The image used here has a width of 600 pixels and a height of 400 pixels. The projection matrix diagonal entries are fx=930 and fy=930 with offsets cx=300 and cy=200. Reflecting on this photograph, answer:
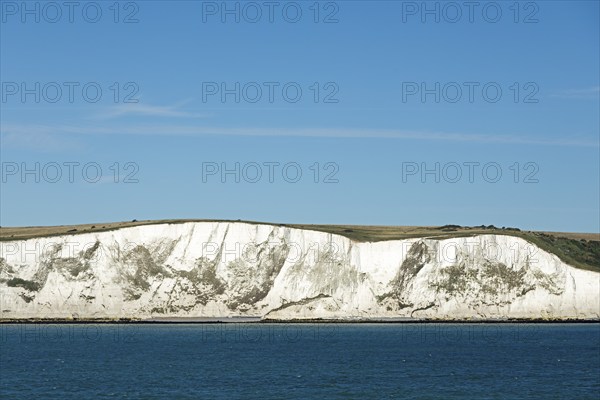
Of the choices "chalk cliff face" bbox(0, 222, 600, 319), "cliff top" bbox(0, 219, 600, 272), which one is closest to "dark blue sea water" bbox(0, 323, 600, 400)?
"chalk cliff face" bbox(0, 222, 600, 319)

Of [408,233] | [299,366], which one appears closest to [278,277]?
[408,233]

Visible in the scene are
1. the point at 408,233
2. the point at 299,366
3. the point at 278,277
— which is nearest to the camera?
the point at 299,366

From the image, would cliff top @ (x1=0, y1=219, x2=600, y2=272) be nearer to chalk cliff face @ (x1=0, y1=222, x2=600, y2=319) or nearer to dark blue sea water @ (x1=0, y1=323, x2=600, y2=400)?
chalk cliff face @ (x1=0, y1=222, x2=600, y2=319)

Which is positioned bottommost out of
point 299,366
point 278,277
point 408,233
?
point 299,366

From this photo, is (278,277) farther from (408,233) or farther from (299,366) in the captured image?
(299,366)

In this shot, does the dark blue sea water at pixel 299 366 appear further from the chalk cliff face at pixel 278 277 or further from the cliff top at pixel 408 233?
the cliff top at pixel 408 233

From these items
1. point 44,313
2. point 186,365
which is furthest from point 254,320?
point 186,365
